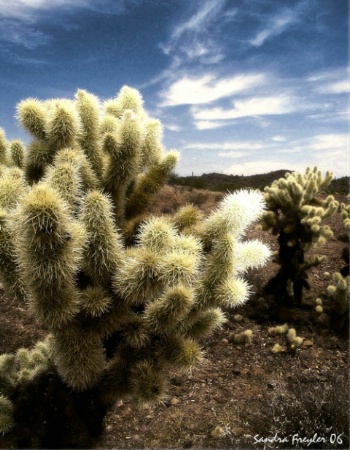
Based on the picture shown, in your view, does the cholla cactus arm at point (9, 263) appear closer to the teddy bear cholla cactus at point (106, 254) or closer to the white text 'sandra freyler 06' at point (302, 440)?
the teddy bear cholla cactus at point (106, 254)

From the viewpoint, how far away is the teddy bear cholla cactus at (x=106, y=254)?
9.67 ft

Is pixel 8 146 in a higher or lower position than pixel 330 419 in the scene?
higher

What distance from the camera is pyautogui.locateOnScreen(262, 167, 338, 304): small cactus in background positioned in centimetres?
644

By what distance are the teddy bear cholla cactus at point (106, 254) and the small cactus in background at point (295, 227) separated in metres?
2.81

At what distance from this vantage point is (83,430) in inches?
157

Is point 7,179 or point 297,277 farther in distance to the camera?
point 297,277

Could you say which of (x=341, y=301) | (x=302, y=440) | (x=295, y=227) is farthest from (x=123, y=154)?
(x=341, y=301)

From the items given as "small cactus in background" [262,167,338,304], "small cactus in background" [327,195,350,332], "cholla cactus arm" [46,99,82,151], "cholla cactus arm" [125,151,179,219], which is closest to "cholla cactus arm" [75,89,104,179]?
"cholla cactus arm" [46,99,82,151]

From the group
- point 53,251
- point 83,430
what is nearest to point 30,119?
point 53,251

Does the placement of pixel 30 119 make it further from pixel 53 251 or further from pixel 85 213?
pixel 53 251

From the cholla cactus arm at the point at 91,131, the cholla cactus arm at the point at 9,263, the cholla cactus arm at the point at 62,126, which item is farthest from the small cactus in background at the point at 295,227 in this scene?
the cholla cactus arm at the point at 9,263

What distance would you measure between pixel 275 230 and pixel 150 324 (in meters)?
3.79

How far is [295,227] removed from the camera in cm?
658

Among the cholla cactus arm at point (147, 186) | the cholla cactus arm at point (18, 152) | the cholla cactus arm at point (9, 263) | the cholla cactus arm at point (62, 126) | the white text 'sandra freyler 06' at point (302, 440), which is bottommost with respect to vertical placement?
the white text 'sandra freyler 06' at point (302, 440)
